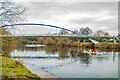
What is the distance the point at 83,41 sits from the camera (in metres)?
68.8

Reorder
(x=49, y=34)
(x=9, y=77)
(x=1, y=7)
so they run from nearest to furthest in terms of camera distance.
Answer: (x=9, y=77)
(x=1, y=7)
(x=49, y=34)

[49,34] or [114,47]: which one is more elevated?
[49,34]

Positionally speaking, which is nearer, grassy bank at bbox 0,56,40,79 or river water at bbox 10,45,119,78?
grassy bank at bbox 0,56,40,79

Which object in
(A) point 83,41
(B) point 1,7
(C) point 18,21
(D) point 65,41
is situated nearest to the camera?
(B) point 1,7

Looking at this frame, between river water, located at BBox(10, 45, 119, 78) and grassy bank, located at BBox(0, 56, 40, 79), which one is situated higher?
grassy bank, located at BBox(0, 56, 40, 79)

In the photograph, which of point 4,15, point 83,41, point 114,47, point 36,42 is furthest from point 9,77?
point 36,42

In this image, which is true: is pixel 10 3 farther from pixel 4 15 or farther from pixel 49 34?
pixel 49 34

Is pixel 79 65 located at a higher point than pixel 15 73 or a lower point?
lower

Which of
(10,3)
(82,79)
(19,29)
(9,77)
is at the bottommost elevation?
(82,79)

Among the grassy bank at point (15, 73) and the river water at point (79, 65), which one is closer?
the grassy bank at point (15, 73)

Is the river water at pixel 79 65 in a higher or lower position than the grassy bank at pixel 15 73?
lower

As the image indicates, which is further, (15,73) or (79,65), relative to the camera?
(79,65)

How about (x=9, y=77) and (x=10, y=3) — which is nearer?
(x=9, y=77)

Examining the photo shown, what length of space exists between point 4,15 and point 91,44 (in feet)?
179
